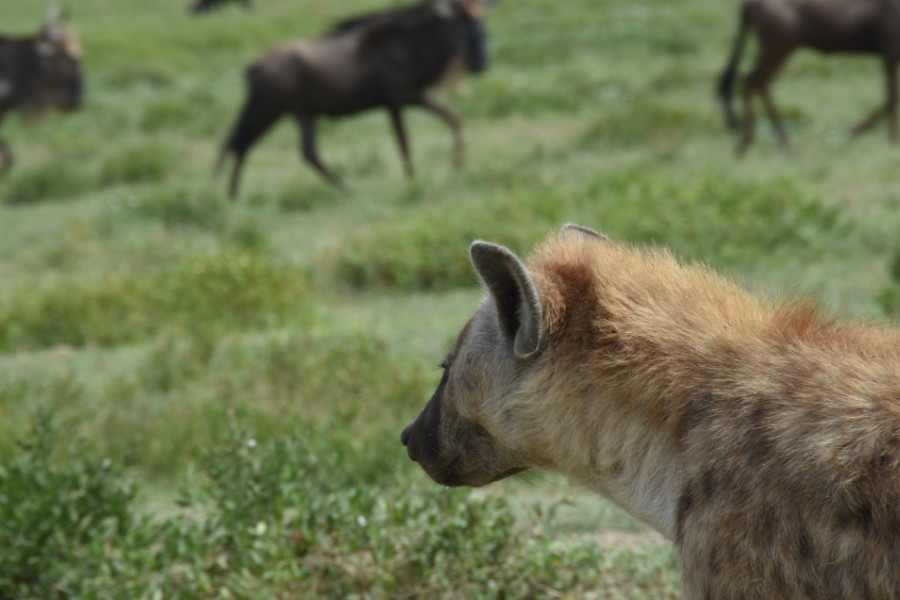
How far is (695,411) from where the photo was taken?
2.40 m

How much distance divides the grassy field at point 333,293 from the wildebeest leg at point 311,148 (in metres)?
0.23

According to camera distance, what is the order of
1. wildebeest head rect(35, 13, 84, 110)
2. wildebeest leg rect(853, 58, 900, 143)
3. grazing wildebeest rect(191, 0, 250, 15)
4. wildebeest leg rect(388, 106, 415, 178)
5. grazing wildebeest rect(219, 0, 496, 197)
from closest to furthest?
wildebeest leg rect(853, 58, 900, 143)
wildebeest leg rect(388, 106, 415, 178)
grazing wildebeest rect(219, 0, 496, 197)
wildebeest head rect(35, 13, 84, 110)
grazing wildebeest rect(191, 0, 250, 15)

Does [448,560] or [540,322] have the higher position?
[540,322]

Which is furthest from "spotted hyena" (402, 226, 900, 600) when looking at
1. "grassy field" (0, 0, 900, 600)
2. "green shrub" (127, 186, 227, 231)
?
"green shrub" (127, 186, 227, 231)

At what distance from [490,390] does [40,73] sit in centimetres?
1294

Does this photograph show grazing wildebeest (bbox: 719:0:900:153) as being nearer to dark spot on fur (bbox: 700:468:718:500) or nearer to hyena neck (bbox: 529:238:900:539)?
hyena neck (bbox: 529:238:900:539)

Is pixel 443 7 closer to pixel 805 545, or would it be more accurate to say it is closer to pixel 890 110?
pixel 890 110

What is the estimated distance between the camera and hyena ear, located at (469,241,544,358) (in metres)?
2.47

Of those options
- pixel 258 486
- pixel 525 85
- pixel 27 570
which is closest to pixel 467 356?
pixel 258 486

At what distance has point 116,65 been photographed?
21141 mm

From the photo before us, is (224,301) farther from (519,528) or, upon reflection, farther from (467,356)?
(467,356)

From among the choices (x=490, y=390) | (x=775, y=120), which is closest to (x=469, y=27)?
(x=775, y=120)

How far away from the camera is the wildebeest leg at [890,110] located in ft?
36.2

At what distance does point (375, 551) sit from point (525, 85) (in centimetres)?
1314
